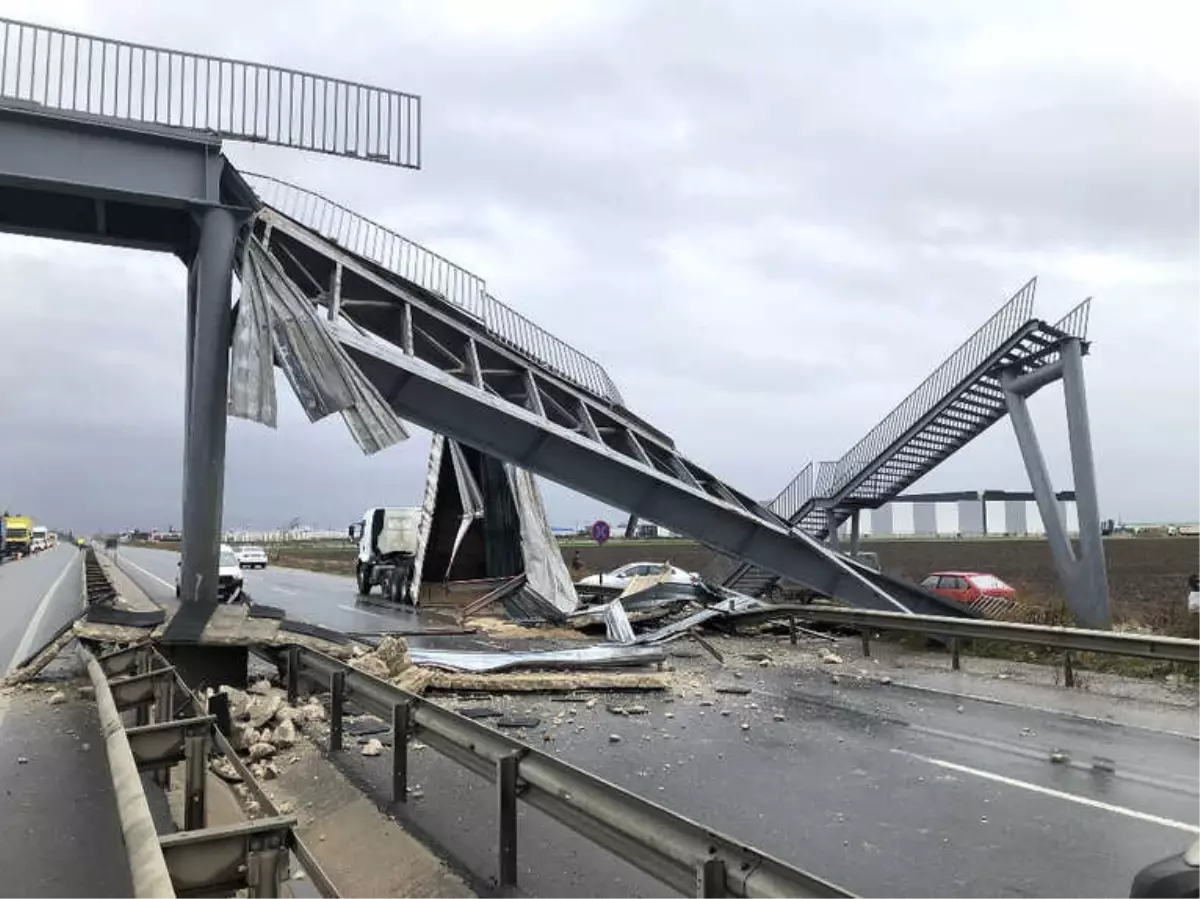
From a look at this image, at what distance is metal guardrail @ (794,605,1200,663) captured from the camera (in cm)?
1027

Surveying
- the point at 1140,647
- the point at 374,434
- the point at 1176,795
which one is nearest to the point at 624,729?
the point at 1176,795

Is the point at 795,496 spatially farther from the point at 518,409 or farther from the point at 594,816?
the point at 594,816

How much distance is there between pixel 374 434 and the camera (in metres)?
14.6

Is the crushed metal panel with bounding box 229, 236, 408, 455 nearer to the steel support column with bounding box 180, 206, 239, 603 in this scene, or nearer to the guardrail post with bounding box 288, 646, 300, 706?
the steel support column with bounding box 180, 206, 239, 603

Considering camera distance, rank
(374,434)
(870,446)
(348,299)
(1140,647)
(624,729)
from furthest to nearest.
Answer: (870,446)
(348,299)
(374,434)
(1140,647)
(624,729)

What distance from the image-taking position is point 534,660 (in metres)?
13.1

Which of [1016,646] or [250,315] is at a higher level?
[250,315]

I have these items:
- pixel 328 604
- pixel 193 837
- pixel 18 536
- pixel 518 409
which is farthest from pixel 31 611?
pixel 18 536

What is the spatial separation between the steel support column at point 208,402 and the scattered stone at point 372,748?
6.26m

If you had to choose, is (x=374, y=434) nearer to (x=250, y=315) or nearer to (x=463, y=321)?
(x=250, y=315)

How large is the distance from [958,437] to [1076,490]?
4653 millimetres

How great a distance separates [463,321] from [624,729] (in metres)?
9.81

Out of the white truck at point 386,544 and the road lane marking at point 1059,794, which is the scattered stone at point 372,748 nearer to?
the road lane marking at point 1059,794

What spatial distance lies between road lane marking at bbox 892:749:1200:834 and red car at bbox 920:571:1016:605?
16.2 meters
